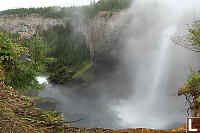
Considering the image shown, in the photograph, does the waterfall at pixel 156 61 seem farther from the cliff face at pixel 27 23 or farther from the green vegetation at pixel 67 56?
the cliff face at pixel 27 23

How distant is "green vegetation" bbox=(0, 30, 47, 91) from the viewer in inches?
253

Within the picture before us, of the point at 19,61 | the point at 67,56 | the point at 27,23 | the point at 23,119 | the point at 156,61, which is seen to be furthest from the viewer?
the point at 27,23

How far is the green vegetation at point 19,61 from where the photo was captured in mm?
6414

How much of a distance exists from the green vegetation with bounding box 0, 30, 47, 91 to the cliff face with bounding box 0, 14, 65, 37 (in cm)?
11534

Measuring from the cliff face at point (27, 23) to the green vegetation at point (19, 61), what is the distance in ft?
378

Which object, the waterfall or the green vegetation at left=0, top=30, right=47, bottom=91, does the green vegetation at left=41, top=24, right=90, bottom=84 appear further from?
the green vegetation at left=0, top=30, right=47, bottom=91

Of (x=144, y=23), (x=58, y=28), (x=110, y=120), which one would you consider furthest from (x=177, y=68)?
(x=58, y=28)

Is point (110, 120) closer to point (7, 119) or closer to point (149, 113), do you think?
point (149, 113)

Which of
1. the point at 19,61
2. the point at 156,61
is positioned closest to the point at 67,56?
the point at 156,61

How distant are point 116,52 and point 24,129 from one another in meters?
52.6

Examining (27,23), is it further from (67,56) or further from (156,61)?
(156,61)

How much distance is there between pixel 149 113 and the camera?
2170 cm

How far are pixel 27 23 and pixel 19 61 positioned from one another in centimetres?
12442

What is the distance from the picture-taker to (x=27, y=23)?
117750 mm
